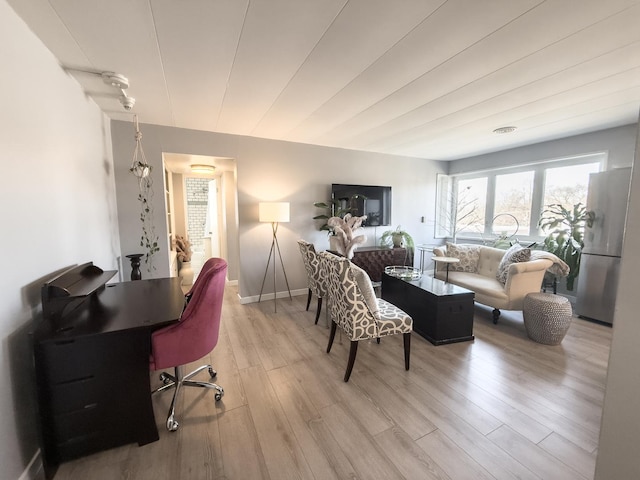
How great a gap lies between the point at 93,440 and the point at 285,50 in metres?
2.61

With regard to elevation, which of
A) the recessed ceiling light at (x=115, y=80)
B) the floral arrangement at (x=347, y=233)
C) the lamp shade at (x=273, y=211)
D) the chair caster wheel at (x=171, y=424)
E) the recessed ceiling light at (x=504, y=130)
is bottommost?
the chair caster wheel at (x=171, y=424)

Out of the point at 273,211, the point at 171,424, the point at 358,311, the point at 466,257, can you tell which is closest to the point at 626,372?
the point at 358,311

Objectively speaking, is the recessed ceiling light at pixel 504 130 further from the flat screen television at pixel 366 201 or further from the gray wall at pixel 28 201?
the gray wall at pixel 28 201

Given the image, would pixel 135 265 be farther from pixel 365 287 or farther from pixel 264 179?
pixel 365 287

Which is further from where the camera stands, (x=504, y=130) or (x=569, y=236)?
(x=569, y=236)

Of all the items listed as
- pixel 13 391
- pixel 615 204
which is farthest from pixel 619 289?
pixel 615 204

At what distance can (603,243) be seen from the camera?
123 inches

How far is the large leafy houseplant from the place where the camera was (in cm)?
344

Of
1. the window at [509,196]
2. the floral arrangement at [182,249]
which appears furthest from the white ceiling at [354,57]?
the floral arrangement at [182,249]

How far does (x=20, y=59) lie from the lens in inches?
55.4

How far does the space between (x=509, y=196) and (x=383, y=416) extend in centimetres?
458

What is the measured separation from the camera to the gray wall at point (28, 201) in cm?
125

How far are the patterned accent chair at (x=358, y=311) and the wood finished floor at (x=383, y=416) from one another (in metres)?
0.35

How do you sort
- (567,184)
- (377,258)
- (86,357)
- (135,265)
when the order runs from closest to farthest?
(86,357)
(135,265)
(567,184)
(377,258)
